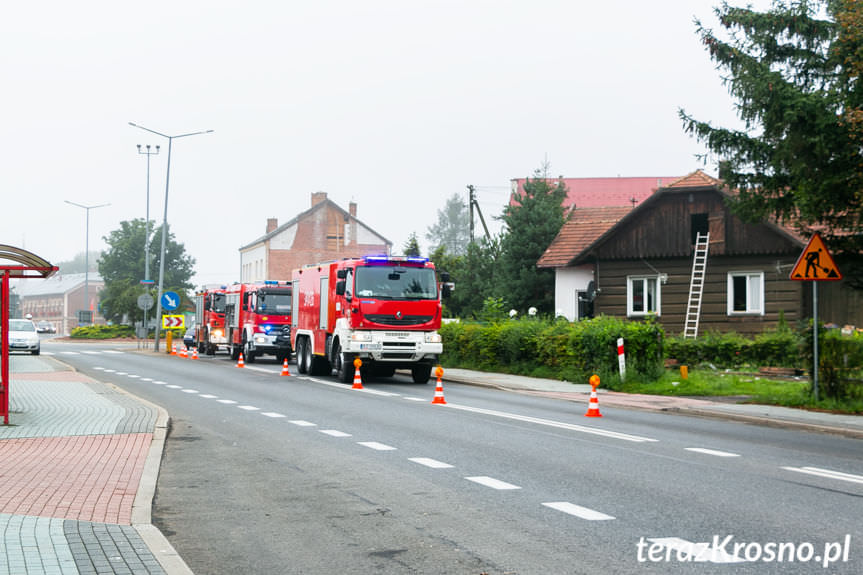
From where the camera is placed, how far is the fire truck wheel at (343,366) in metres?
24.1

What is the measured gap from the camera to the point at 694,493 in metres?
8.59

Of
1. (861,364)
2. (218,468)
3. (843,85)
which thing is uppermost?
(843,85)

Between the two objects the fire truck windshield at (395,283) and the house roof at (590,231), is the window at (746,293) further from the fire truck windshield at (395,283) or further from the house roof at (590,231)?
the fire truck windshield at (395,283)

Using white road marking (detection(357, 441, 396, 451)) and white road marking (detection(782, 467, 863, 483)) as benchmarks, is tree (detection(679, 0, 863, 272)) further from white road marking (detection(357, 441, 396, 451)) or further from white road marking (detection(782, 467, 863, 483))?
white road marking (detection(357, 441, 396, 451))

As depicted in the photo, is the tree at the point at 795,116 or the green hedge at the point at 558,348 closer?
the tree at the point at 795,116

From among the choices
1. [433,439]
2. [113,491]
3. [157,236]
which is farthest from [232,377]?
[157,236]

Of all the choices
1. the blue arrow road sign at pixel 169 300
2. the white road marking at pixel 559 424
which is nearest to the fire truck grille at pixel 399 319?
the white road marking at pixel 559 424

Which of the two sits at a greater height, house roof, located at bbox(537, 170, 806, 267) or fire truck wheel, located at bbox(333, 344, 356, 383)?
house roof, located at bbox(537, 170, 806, 267)

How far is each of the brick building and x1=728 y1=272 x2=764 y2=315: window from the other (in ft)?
175

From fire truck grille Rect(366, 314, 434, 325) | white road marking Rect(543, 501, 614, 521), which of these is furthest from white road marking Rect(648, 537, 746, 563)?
fire truck grille Rect(366, 314, 434, 325)

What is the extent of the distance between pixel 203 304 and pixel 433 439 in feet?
111

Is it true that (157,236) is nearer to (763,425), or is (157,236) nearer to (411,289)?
(411,289)

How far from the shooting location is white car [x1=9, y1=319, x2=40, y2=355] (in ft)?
143

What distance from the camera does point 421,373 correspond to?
25.1m
